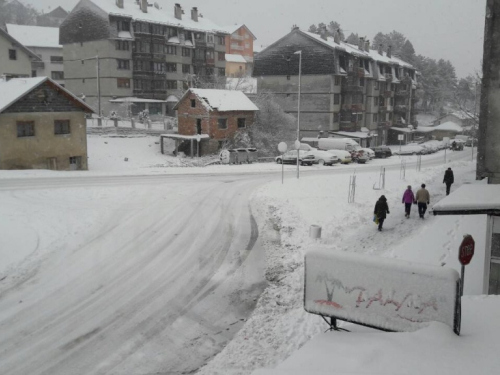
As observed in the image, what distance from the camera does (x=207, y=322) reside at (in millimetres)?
12500

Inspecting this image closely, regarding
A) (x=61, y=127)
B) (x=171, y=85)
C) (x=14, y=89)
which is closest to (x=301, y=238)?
(x=61, y=127)

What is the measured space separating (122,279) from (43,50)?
71956mm

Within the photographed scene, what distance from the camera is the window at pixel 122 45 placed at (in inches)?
→ 2436

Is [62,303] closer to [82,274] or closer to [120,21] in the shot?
[82,274]

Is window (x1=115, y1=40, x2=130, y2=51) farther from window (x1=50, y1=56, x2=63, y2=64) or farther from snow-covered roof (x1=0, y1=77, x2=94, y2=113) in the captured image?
snow-covered roof (x1=0, y1=77, x2=94, y2=113)

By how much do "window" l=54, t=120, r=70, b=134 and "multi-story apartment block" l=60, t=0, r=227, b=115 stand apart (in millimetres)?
24290

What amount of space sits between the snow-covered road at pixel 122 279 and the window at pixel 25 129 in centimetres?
789

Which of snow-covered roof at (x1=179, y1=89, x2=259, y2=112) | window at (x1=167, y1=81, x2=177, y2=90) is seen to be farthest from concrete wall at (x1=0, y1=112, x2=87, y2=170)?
window at (x1=167, y1=81, x2=177, y2=90)

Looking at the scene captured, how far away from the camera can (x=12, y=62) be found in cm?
4862

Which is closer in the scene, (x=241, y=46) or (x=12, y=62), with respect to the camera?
(x=12, y=62)

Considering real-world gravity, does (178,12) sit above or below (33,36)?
above

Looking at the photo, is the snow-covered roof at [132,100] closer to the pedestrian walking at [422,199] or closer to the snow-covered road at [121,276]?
the snow-covered road at [121,276]

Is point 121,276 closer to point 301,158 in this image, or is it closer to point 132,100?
point 301,158

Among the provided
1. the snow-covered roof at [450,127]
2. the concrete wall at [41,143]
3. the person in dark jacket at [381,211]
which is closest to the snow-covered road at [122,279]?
the person in dark jacket at [381,211]
